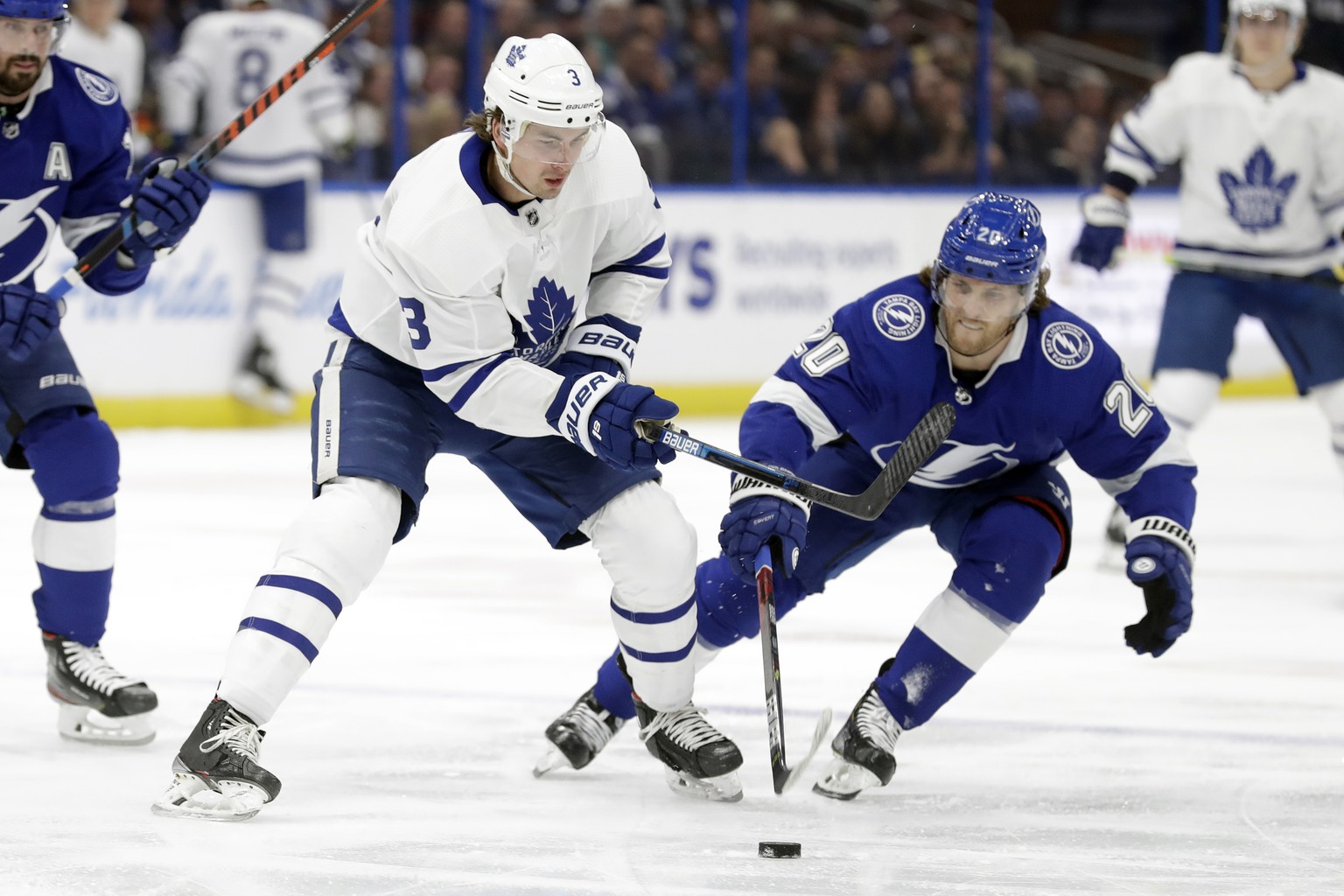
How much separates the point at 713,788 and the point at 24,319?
1.23 meters

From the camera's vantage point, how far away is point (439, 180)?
8.75 feet

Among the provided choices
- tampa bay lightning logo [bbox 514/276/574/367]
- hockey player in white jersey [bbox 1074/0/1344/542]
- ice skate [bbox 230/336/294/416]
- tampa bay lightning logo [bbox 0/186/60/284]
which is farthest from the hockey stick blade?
ice skate [bbox 230/336/294/416]

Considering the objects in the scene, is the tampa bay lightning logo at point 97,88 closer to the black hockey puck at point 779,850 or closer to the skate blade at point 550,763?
the skate blade at point 550,763

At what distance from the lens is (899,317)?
2854mm

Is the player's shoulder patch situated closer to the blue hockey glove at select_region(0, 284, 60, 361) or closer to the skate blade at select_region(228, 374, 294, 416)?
the blue hockey glove at select_region(0, 284, 60, 361)

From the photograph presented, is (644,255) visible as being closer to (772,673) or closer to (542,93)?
(542,93)

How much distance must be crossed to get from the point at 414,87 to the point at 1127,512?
526 cm

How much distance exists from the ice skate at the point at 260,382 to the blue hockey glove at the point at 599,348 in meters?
4.51

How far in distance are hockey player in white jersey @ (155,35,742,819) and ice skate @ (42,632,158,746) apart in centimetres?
48

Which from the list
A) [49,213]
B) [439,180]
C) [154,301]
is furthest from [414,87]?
[439,180]

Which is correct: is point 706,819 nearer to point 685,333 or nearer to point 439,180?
point 439,180

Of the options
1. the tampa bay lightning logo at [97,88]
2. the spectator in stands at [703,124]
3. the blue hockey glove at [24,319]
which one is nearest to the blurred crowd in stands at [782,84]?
the spectator in stands at [703,124]

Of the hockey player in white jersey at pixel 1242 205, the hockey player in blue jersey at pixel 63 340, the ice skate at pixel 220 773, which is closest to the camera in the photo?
the ice skate at pixel 220 773

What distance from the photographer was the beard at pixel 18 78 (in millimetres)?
2955
